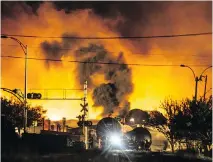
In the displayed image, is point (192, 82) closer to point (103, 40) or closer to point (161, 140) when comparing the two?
point (103, 40)

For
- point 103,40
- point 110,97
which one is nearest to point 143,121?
point 110,97

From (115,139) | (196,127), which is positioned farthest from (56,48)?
(196,127)

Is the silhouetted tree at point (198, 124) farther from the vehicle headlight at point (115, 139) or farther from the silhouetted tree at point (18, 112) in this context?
the silhouetted tree at point (18, 112)

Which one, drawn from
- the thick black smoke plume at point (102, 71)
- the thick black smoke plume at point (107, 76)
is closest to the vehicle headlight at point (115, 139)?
the thick black smoke plume at point (107, 76)

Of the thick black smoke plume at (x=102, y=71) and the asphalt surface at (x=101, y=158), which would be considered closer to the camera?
the asphalt surface at (x=101, y=158)

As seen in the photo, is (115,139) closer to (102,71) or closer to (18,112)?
(18,112)

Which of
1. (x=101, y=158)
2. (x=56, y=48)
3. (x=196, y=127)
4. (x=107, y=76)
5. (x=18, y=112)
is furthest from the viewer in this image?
(x=56, y=48)

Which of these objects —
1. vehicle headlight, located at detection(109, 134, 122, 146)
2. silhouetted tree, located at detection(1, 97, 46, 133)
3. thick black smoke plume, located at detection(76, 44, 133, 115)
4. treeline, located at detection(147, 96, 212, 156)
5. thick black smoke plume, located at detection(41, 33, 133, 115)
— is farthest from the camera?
thick black smoke plume, located at detection(41, 33, 133, 115)

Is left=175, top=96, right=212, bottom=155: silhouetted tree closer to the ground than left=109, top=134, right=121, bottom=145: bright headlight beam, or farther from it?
farther from it

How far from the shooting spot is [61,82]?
9156cm

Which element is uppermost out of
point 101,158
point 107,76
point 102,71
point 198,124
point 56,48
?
point 56,48

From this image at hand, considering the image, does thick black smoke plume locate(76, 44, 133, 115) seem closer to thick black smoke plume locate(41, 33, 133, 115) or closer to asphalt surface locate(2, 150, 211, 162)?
thick black smoke plume locate(41, 33, 133, 115)

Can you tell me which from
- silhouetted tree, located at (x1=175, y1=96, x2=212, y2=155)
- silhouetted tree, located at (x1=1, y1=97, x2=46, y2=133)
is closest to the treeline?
silhouetted tree, located at (x1=175, y1=96, x2=212, y2=155)

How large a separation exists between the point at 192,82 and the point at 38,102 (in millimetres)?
31868
